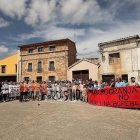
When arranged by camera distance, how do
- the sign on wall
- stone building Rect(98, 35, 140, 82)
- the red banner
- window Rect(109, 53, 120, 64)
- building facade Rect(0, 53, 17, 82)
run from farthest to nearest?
building facade Rect(0, 53, 17, 82) → window Rect(109, 53, 120, 64) → stone building Rect(98, 35, 140, 82) → the sign on wall → the red banner

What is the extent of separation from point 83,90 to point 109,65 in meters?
9.60

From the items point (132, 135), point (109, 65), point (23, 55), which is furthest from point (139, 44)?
point (23, 55)

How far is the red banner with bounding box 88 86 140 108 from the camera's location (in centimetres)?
837

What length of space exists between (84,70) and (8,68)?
58.5ft

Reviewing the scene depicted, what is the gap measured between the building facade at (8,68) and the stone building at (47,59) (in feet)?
12.2

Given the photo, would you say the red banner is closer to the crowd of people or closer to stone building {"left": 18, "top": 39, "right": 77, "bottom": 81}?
the crowd of people

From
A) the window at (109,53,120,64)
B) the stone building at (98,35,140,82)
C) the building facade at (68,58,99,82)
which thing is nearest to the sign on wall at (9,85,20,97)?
the building facade at (68,58,99,82)

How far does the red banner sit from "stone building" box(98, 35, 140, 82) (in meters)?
9.79

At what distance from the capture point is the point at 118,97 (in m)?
9.01

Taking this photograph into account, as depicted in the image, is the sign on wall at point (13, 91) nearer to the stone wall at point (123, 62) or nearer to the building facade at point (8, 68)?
the stone wall at point (123, 62)

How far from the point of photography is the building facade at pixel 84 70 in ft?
68.4

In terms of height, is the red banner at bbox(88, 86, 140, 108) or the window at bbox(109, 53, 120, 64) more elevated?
the window at bbox(109, 53, 120, 64)

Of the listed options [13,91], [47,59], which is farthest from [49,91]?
[47,59]

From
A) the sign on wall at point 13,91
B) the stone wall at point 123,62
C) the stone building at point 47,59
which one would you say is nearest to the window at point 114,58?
the stone wall at point 123,62
